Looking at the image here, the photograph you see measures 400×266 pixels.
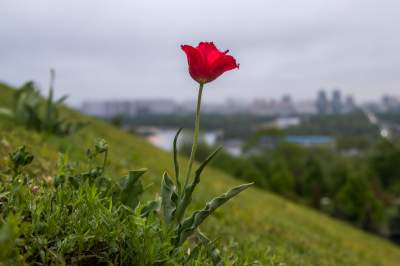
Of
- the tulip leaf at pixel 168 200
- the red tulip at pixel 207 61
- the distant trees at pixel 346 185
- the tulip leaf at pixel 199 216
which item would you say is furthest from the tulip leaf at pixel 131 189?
the distant trees at pixel 346 185

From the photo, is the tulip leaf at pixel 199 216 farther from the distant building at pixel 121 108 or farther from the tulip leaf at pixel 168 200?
the distant building at pixel 121 108

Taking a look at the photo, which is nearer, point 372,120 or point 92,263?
point 92,263

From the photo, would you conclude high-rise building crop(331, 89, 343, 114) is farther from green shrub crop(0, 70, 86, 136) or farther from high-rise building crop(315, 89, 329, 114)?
green shrub crop(0, 70, 86, 136)

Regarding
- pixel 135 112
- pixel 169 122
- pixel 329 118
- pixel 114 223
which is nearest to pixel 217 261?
pixel 114 223

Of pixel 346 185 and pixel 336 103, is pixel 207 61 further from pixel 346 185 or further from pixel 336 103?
pixel 336 103

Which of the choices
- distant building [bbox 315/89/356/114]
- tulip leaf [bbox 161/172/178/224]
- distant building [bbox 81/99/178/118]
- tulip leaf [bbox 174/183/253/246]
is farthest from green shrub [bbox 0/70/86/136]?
distant building [bbox 315/89/356/114]

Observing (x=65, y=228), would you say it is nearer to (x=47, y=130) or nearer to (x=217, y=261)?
(x=217, y=261)

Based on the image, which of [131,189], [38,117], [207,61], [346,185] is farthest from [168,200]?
[346,185]
